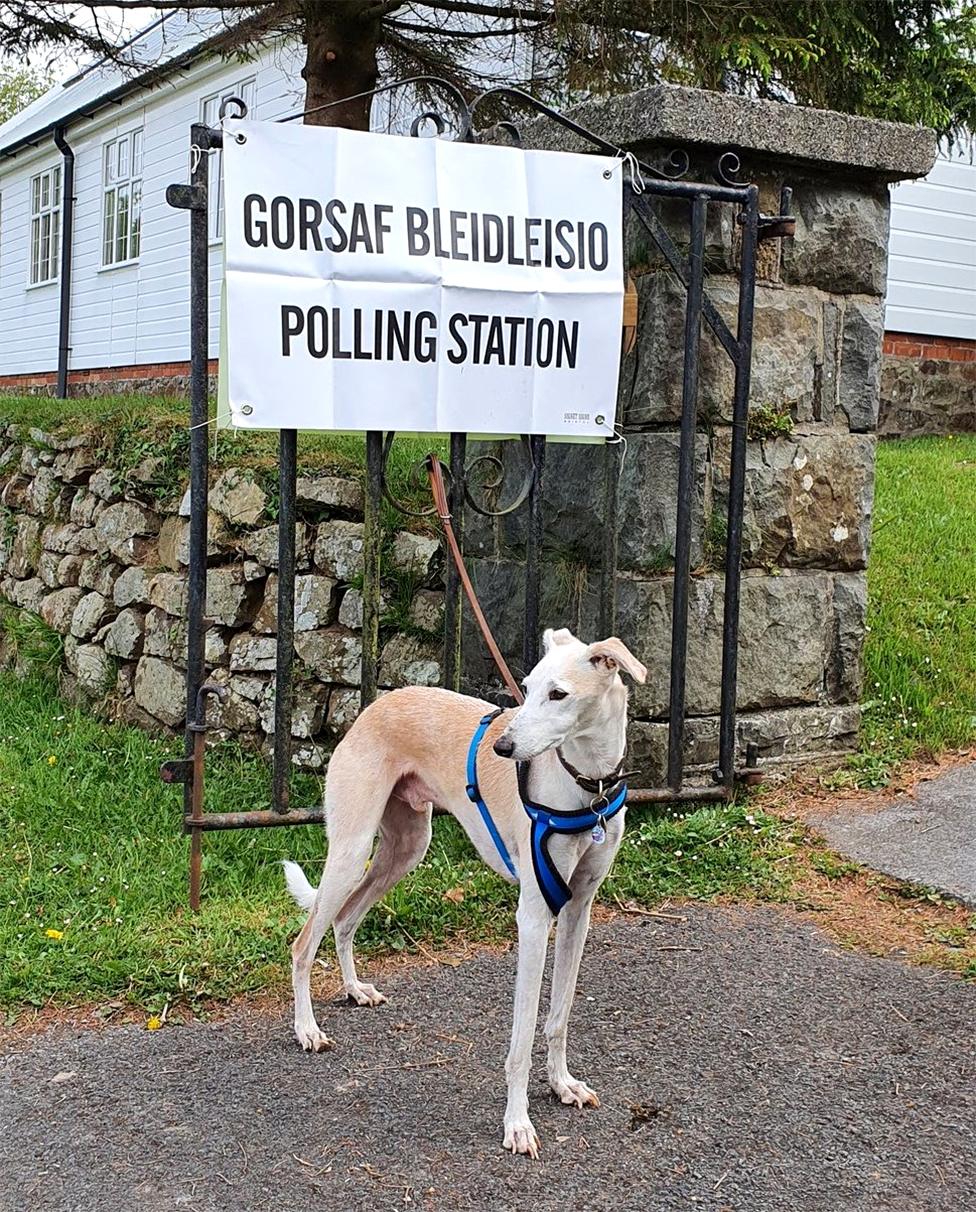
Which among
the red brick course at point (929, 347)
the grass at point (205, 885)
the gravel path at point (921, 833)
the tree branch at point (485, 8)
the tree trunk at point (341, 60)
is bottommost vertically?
the grass at point (205, 885)

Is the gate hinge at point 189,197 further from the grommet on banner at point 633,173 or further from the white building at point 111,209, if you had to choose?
the white building at point 111,209

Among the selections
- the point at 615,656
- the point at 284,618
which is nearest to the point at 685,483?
the point at 284,618

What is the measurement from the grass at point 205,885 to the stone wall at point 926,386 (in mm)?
9470

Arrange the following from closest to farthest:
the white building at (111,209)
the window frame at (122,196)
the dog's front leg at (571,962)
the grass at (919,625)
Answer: the dog's front leg at (571,962) < the grass at (919,625) < the white building at (111,209) < the window frame at (122,196)

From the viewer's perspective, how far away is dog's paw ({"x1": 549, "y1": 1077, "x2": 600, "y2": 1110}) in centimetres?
326

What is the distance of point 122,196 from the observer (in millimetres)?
19250

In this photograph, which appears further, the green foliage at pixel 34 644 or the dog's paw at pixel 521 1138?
the green foliage at pixel 34 644

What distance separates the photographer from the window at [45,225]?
2161 cm

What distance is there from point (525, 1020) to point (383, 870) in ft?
3.05

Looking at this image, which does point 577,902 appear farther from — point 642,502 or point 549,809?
point 642,502

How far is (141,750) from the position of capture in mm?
6477

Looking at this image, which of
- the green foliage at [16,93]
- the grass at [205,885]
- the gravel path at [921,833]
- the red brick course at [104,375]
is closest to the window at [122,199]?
the red brick course at [104,375]

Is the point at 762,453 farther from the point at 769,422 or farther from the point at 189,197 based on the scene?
the point at 189,197

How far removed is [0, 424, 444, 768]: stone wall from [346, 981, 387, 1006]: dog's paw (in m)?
2.23
